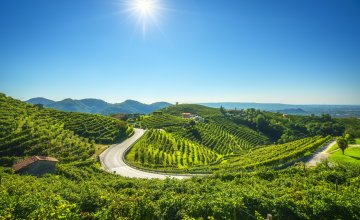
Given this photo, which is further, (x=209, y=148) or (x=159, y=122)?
(x=159, y=122)

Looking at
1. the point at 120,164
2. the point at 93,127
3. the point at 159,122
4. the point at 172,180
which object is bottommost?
the point at 120,164

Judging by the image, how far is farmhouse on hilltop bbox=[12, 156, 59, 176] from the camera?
4012 cm

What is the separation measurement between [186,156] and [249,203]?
55.6m

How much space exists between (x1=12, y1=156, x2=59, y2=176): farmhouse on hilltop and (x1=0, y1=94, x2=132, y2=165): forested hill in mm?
8696

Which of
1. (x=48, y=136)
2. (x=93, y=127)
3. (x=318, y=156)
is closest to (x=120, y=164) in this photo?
(x=48, y=136)

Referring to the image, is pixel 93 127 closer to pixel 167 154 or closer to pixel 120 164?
pixel 120 164

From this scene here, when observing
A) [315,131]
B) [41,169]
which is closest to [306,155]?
[41,169]

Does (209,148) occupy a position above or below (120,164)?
below

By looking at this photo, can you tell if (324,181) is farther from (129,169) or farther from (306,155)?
(129,169)

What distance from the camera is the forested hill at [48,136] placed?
167ft

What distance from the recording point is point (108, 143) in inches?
3169

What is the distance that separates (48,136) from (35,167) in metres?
21.4

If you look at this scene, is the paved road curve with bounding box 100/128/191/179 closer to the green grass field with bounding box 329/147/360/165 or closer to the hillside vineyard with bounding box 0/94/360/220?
the hillside vineyard with bounding box 0/94/360/220

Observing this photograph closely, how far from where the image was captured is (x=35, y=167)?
4106 cm
